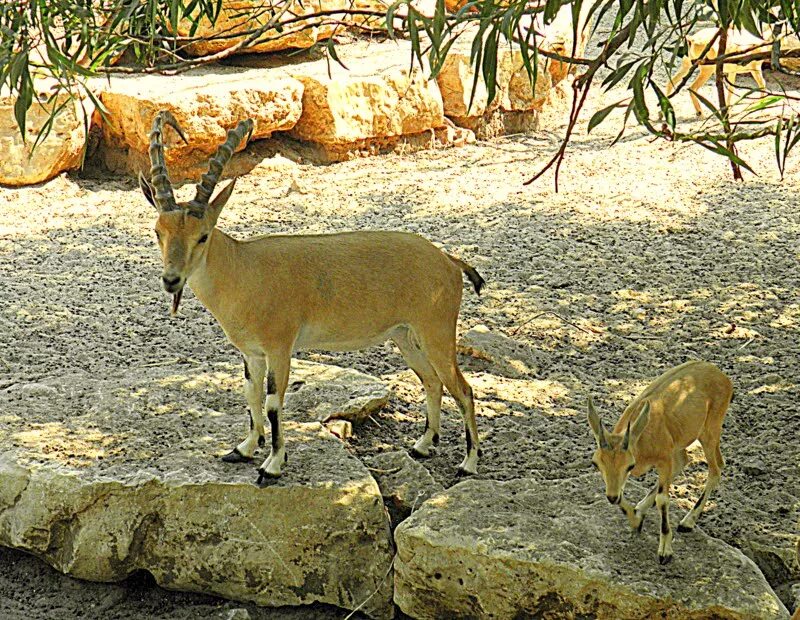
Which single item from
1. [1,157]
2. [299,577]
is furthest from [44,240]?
[299,577]

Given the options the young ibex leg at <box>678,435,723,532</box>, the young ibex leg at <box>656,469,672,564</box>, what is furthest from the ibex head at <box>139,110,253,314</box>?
the young ibex leg at <box>678,435,723,532</box>

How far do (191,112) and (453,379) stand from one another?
14.4 feet

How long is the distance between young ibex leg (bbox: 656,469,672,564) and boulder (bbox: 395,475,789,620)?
32 millimetres

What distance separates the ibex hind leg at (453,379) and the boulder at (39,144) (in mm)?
4537

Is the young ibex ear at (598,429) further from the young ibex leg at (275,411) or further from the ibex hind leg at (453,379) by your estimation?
the young ibex leg at (275,411)

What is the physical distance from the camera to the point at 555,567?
346cm

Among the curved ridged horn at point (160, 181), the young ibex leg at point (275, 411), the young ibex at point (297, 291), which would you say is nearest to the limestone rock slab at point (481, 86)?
the young ibex at point (297, 291)

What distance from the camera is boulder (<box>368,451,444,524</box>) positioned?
4.14m

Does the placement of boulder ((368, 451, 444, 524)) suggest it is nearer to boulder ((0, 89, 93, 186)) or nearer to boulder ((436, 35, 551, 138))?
boulder ((0, 89, 93, 186))

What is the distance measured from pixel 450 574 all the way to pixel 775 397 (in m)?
2.16

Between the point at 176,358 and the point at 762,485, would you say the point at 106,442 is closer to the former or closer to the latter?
the point at 176,358

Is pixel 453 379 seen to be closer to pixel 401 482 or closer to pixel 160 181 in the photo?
pixel 401 482

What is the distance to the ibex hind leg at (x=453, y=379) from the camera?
4281 millimetres

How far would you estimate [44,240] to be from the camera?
7207 mm
